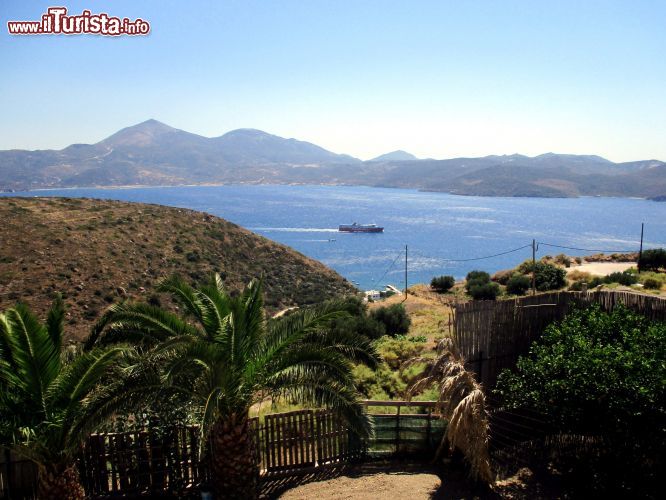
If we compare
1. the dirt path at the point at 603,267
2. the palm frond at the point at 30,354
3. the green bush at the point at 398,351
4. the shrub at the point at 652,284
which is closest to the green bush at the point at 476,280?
the dirt path at the point at 603,267

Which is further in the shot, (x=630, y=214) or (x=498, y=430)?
(x=630, y=214)

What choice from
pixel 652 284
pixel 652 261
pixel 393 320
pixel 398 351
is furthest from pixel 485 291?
pixel 398 351

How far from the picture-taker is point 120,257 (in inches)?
1512

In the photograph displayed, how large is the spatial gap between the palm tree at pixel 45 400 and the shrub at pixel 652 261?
34230mm

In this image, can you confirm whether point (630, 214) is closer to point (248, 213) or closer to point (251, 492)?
point (248, 213)

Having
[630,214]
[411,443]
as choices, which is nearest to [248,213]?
[630,214]

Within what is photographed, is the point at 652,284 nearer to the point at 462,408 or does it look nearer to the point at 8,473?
the point at 462,408

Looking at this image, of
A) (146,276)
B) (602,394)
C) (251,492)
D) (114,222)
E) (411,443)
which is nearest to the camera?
(602,394)

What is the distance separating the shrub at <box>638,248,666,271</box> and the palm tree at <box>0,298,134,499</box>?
34.2 metres

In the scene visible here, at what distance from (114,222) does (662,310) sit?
42933mm

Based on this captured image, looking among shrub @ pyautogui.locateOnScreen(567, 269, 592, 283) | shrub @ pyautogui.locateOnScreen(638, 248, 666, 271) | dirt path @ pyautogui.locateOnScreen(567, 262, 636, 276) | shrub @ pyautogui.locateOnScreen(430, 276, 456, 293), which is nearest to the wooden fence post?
shrub @ pyautogui.locateOnScreen(567, 269, 592, 283)

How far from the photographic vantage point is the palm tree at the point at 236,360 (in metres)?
7.02

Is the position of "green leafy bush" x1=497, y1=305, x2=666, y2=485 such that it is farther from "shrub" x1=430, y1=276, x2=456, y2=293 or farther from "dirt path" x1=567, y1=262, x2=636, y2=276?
"dirt path" x1=567, y1=262, x2=636, y2=276

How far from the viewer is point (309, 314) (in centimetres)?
802
